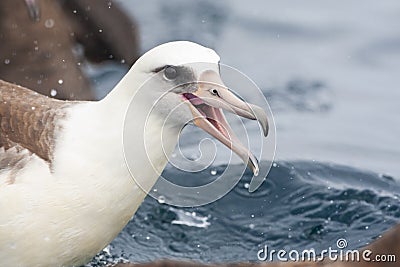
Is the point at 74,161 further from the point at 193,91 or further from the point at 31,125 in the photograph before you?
the point at 193,91

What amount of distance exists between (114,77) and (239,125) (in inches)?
80.3

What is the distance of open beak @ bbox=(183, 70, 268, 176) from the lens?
12.9 ft

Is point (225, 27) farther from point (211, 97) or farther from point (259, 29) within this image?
point (211, 97)

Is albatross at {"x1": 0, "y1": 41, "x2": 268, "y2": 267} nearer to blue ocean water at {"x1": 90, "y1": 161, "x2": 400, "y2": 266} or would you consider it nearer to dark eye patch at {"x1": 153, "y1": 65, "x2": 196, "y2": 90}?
dark eye patch at {"x1": 153, "y1": 65, "x2": 196, "y2": 90}

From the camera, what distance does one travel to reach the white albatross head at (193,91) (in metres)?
3.97

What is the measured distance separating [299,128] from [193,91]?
308 cm

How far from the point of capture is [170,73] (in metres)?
4.05

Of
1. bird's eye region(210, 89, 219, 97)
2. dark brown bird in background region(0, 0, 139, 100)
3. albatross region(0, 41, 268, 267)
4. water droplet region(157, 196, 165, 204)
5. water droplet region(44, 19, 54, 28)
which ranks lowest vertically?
albatross region(0, 41, 268, 267)

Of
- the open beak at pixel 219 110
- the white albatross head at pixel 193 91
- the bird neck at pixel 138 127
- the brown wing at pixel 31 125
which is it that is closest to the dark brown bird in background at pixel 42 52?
the brown wing at pixel 31 125

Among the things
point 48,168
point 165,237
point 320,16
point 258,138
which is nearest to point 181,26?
point 320,16

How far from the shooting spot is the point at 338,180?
6062 mm

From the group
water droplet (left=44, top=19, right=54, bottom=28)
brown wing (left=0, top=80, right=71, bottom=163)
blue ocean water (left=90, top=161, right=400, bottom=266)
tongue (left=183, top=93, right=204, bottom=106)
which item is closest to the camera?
tongue (left=183, top=93, right=204, bottom=106)

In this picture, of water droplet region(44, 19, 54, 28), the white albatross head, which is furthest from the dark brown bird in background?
the white albatross head

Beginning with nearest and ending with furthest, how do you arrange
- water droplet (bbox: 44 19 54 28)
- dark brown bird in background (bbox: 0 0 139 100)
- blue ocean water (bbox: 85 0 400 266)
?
1. blue ocean water (bbox: 85 0 400 266)
2. dark brown bird in background (bbox: 0 0 139 100)
3. water droplet (bbox: 44 19 54 28)
